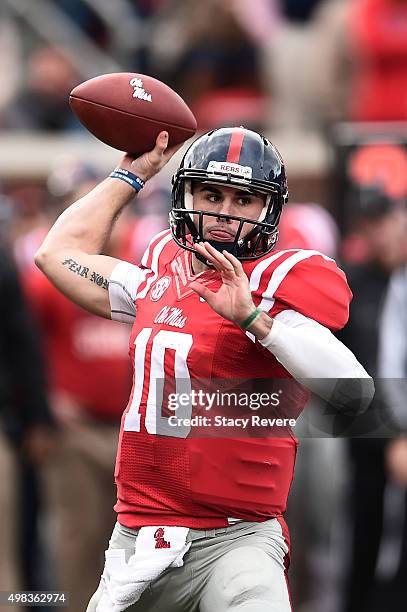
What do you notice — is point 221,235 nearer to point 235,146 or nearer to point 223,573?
point 235,146

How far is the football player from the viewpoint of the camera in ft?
12.8

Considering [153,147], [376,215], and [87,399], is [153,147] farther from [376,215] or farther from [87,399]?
[87,399]

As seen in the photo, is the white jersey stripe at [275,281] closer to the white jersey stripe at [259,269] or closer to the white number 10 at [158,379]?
the white jersey stripe at [259,269]

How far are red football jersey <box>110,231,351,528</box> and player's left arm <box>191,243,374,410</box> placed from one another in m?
0.10

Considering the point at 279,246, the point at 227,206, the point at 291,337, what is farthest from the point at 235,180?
the point at 279,246

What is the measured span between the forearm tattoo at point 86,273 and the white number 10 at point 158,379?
0.27 meters

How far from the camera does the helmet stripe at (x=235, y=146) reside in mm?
4121

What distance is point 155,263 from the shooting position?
14.3 feet

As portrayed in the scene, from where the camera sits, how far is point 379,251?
696 centimetres

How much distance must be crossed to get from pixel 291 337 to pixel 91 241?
82 centimetres

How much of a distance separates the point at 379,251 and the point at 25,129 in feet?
9.99

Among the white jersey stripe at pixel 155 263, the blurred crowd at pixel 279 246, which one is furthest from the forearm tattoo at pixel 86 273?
the blurred crowd at pixel 279 246

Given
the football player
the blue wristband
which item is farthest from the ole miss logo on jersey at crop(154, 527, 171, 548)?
the blue wristband

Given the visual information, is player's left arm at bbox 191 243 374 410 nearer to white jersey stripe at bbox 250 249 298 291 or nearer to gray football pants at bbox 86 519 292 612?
white jersey stripe at bbox 250 249 298 291
